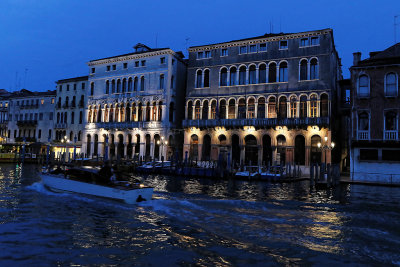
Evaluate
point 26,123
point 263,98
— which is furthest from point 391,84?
point 26,123

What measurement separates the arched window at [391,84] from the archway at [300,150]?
25.6ft

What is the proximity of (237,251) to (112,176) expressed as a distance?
7.85 m

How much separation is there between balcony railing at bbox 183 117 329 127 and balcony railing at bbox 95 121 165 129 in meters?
4.18

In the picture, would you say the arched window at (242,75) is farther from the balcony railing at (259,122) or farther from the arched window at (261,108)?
the balcony railing at (259,122)

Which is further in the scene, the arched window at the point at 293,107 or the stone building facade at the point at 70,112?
the stone building facade at the point at 70,112

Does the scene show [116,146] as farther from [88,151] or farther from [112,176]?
[112,176]

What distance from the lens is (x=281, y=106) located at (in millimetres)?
29688

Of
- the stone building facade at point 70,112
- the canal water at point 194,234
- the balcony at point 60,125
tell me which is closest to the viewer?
the canal water at point 194,234

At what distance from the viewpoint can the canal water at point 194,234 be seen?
6.07 m

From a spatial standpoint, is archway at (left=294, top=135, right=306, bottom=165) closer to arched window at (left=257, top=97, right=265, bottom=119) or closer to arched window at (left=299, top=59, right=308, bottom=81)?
arched window at (left=257, top=97, right=265, bottom=119)

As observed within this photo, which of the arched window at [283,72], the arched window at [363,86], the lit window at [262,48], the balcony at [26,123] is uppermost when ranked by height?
the lit window at [262,48]

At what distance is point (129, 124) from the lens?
36.9 metres

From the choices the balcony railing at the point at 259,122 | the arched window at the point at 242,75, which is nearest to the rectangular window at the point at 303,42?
the arched window at the point at 242,75

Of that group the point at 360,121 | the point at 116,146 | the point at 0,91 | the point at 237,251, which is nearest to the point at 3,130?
the point at 0,91
